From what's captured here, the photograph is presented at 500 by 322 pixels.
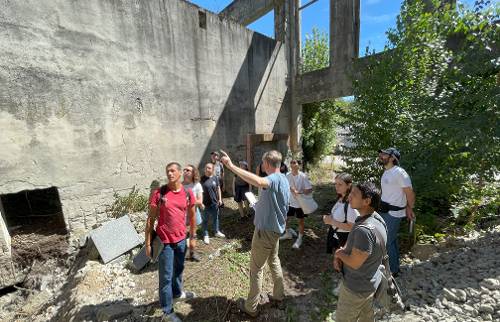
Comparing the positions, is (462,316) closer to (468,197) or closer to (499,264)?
(499,264)

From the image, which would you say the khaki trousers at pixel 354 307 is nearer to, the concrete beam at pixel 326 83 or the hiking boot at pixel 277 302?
the hiking boot at pixel 277 302

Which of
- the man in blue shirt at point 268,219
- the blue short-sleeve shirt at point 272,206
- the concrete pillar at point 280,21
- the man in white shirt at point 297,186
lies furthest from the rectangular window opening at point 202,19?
the blue short-sleeve shirt at point 272,206

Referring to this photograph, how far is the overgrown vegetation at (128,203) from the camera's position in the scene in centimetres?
541

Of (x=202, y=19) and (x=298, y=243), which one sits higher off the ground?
(x=202, y=19)

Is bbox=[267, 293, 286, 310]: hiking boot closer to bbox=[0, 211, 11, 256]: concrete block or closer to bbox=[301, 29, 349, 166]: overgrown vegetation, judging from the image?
bbox=[0, 211, 11, 256]: concrete block

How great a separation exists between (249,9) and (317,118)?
5.38 m

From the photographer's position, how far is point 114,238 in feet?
15.8

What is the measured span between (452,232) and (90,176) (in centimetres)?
685

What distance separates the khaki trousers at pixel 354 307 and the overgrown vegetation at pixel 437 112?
2.76m

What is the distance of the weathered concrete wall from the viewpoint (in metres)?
4.32

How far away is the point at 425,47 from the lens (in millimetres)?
4883

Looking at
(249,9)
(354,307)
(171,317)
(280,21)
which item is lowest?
(171,317)

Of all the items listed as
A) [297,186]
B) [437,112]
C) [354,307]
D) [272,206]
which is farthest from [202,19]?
[354,307]

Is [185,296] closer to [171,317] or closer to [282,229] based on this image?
[171,317]
